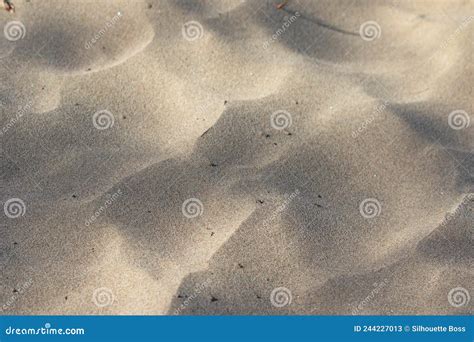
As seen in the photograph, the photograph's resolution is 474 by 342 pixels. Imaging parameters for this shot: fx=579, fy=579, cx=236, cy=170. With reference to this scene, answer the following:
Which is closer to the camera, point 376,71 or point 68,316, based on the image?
point 68,316

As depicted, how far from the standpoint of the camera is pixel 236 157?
2502 millimetres

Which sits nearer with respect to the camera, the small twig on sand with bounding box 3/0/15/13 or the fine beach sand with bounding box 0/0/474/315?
the fine beach sand with bounding box 0/0/474/315

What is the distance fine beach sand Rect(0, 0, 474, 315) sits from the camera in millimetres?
2348

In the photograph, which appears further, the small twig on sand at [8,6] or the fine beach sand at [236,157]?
the small twig on sand at [8,6]

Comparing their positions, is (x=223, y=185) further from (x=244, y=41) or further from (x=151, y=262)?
(x=244, y=41)

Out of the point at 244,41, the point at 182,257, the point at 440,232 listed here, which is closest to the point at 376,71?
the point at 244,41

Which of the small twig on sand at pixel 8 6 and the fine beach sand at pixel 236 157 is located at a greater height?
the small twig on sand at pixel 8 6

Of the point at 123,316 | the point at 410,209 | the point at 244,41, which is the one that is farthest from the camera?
the point at 244,41

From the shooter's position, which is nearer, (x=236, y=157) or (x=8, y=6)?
(x=236, y=157)

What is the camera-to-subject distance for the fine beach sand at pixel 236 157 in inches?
92.4

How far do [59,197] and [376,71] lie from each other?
1571mm

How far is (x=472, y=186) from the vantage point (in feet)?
8.14

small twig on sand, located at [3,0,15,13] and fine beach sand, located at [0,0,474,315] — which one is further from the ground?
small twig on sand, located at [3,0,15,13]

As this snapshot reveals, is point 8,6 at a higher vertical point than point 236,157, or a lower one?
higher
